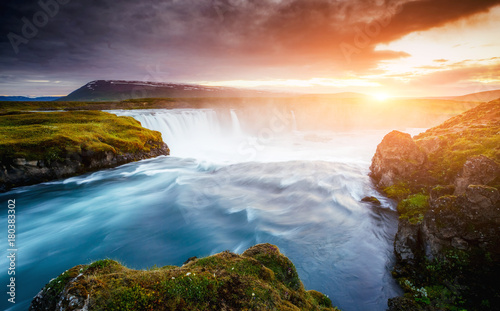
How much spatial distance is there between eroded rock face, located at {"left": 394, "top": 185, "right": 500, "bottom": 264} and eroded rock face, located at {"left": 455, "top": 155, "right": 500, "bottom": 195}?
2.71m

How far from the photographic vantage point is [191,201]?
18.4m

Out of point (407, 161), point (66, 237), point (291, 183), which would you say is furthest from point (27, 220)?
point (407, 161)

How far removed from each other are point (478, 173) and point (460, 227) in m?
4.46

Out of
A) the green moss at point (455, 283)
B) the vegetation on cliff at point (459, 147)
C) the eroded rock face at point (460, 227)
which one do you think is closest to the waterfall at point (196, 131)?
the vegetation on cliff at point (459, 147)

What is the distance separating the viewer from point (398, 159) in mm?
17344

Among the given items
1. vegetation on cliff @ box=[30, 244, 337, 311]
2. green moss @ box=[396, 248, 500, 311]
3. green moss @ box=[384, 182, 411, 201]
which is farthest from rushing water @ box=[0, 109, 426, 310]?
vegetation on cliff @ box=[30, 244, 337, 311]

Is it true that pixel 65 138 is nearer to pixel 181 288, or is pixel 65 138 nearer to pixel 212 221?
pixel 212 221

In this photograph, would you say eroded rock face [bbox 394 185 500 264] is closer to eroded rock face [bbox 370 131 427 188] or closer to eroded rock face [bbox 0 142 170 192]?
eroded rock face [bbox 370 131 427 188]

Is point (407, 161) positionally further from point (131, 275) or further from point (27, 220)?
point (27, 220)

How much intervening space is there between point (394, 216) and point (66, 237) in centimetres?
2113

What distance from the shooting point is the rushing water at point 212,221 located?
10789mm

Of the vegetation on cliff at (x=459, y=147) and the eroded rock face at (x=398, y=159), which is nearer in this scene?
the vegetation on cliff at (x=459, y=147)

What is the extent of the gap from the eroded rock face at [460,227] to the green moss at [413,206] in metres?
3.61

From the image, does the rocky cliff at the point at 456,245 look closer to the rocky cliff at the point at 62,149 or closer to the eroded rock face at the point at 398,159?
the eroded rock face at the point at 398,159
